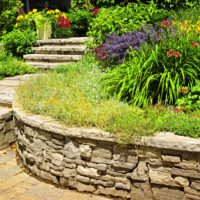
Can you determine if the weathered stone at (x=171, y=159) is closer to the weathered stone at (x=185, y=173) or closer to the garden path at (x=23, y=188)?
the weathered stone at (x=185, y=173)

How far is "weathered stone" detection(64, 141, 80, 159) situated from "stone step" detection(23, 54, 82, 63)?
4.05m

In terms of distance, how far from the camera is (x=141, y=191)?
13.6ft

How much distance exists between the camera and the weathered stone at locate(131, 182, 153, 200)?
4113 mm

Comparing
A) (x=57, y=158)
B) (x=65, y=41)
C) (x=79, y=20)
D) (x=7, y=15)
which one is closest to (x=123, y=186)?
(x=57, y=158)

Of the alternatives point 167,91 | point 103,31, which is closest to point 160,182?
point 167,91

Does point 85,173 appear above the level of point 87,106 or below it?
below

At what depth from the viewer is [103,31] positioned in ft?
24.5

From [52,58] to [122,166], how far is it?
17.2 ft

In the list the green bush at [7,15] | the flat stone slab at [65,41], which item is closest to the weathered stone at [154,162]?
the flat stone slab at [65,41]

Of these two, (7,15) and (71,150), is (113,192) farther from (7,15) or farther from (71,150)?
(7,15)

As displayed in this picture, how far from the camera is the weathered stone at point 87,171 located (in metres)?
4.37

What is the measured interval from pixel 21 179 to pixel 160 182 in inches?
68.7

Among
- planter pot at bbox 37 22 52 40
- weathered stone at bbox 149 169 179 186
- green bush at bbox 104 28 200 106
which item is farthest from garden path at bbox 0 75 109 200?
planter pot at bbox 37 22 52 40

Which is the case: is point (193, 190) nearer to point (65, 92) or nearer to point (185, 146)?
point (185, 146)
